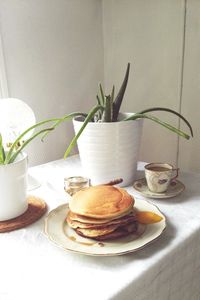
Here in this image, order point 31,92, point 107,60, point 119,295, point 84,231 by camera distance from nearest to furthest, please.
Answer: point 119,295 < point 84,231 < point 31,92 < point 107,60

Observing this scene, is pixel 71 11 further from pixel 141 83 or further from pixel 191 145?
pixel 191 145

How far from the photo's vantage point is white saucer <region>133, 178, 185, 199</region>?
639mm

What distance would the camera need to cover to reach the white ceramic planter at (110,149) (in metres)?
0.67

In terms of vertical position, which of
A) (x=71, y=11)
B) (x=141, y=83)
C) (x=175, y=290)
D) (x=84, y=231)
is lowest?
(x=175, y=290)

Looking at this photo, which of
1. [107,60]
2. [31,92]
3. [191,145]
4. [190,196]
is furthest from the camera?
[107,60]

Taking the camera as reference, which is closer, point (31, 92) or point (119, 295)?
point (119, 295)

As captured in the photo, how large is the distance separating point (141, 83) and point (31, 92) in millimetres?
430

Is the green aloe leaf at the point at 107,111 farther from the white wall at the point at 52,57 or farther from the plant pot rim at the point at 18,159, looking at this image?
the white wall at the point at 52,57

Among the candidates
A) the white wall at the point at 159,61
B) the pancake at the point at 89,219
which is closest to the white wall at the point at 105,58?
the white wall at the point at 159,61

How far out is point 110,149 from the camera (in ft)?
2.25

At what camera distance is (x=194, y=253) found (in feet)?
1.72

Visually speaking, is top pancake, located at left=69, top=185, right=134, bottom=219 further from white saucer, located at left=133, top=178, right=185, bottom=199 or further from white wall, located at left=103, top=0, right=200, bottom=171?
white wall, located at left=103, top=0, right=200, bottom=171

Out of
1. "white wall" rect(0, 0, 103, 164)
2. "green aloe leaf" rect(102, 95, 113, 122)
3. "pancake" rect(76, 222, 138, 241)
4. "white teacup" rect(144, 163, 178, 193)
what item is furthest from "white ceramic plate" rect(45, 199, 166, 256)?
"white wall" rect(0, 0, 103, 164)

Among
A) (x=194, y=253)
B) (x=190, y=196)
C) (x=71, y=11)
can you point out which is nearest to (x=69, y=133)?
(x=71, y=11)
